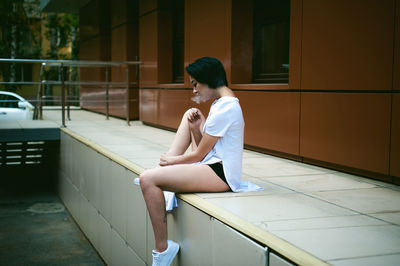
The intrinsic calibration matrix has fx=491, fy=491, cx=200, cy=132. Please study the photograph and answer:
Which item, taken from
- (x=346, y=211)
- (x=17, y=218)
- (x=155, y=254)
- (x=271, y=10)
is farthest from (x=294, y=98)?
(x=17, y=218)

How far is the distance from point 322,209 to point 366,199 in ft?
2.06

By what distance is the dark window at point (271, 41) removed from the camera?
21.6 feet

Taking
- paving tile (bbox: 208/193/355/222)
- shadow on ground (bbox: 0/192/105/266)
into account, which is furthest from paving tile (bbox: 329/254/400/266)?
shadow on ground (bbox: 0/192/105/266)

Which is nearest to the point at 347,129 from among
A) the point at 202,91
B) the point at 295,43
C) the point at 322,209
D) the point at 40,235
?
the point at 295,43

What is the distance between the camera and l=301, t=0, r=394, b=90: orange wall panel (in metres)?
4.59

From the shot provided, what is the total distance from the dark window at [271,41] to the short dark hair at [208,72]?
292 cm

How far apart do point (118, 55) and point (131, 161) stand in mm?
8861

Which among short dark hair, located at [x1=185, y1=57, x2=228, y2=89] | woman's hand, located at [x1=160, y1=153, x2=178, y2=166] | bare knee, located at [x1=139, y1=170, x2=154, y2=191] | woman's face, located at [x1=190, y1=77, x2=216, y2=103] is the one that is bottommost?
bare knee, located at [x1=139, y1=170, x2=154, y2=191]

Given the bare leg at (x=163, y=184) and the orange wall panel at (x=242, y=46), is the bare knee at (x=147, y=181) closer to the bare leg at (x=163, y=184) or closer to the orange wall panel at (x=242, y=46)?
the bare leg at (x=163, y=184)

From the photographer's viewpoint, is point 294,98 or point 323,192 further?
point 294,98

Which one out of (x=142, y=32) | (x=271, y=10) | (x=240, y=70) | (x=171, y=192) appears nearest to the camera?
(x=171, y=192)

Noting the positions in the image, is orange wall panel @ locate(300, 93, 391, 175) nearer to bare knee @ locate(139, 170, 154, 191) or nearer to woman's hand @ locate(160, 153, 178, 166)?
woman's hand @ locate(160, 153, 178, 166)

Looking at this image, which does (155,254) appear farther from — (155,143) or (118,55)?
(118,55)

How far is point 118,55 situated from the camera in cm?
1398
